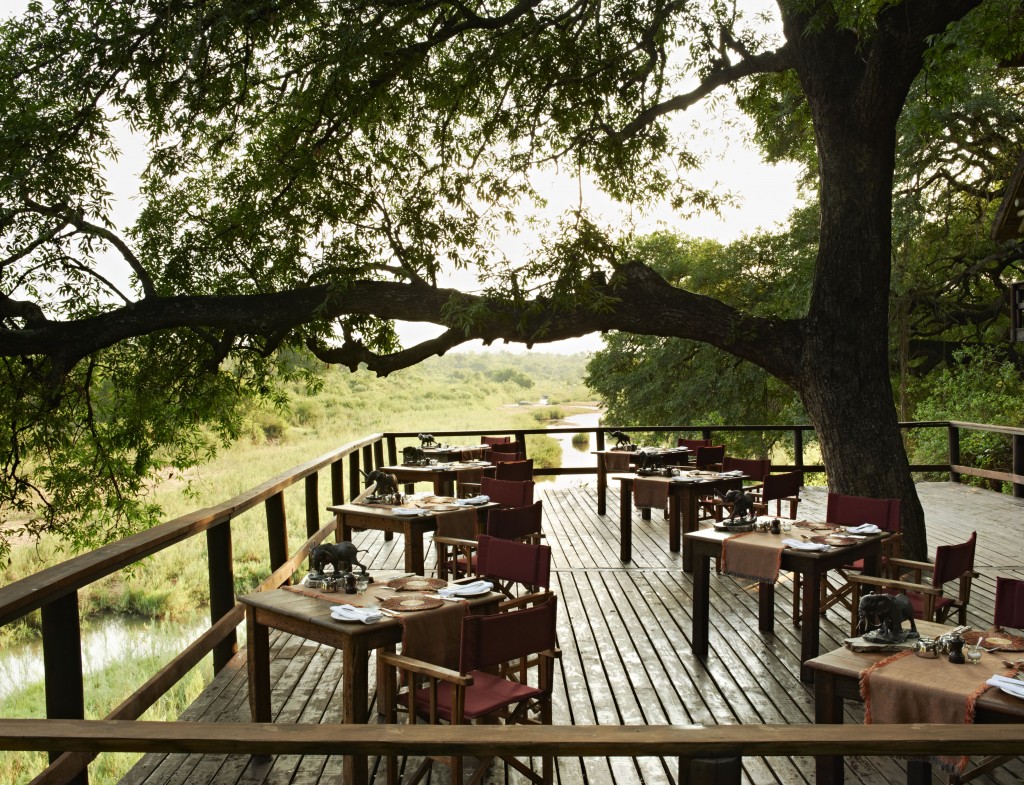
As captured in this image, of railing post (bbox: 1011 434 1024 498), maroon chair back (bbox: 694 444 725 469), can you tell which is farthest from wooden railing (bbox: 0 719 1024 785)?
railing post (bbox: 1011 434 1024 498)

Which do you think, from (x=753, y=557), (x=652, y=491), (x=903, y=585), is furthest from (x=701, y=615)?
(x=652, y=491)

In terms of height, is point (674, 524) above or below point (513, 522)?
below

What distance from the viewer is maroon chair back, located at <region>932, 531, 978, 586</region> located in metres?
4.92

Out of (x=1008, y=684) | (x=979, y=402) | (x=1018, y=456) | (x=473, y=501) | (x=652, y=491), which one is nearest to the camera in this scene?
(x=1008, y=684)

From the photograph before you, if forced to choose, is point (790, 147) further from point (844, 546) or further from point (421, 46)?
point (844, 546)

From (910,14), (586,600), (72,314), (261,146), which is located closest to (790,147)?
(910,14)

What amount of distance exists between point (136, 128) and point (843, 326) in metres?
6.57

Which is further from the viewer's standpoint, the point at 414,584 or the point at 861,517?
the point at 861,517

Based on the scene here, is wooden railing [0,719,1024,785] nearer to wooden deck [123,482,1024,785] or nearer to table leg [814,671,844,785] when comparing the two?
table leg [814,671,844,785]

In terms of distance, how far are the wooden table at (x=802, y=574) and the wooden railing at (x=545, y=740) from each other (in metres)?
3.29

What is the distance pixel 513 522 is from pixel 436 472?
3.60 metres

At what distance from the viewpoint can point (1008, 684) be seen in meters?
3.05

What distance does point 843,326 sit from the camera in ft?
26.3

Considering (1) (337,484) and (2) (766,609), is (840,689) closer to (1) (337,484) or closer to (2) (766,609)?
(2) (766,609)
